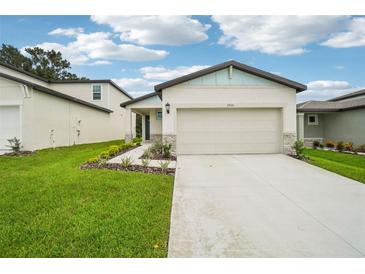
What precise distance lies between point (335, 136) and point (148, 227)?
17.5 m

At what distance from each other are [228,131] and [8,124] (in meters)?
10.6

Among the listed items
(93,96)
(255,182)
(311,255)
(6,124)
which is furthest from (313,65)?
(93,96)

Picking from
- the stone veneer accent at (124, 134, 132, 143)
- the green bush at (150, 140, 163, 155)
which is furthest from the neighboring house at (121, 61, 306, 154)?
the stone veneer accent at (124, 134, 132, 143)

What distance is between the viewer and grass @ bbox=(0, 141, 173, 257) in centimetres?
322

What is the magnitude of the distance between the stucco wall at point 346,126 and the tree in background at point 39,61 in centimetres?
3626

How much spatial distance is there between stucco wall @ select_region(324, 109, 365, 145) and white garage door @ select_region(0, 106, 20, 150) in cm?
1881

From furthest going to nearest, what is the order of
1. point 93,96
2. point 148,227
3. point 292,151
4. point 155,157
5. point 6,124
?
point 93,96 < point 6,124 < point 292,151 < point 155,157 < point 148,227

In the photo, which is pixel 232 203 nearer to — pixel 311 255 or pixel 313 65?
pixel 311 255

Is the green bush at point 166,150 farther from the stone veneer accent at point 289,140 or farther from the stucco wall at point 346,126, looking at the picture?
the stucco wall at point 346,126

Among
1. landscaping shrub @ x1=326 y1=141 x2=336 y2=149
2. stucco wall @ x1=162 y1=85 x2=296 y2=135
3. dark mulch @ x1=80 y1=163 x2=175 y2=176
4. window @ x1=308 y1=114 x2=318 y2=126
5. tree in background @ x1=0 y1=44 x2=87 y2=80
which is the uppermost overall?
tree in background @ x1=0 y1=44 x2=87 y2=80

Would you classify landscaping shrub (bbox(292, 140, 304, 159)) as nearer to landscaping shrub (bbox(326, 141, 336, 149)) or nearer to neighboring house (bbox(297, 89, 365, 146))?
neighboring house (bbox(297, 89, 365, 146))

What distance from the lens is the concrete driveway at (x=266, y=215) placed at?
3.31 meters

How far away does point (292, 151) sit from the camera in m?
11.7

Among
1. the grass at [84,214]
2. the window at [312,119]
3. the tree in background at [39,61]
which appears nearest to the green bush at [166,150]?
the grass at [84,214]
